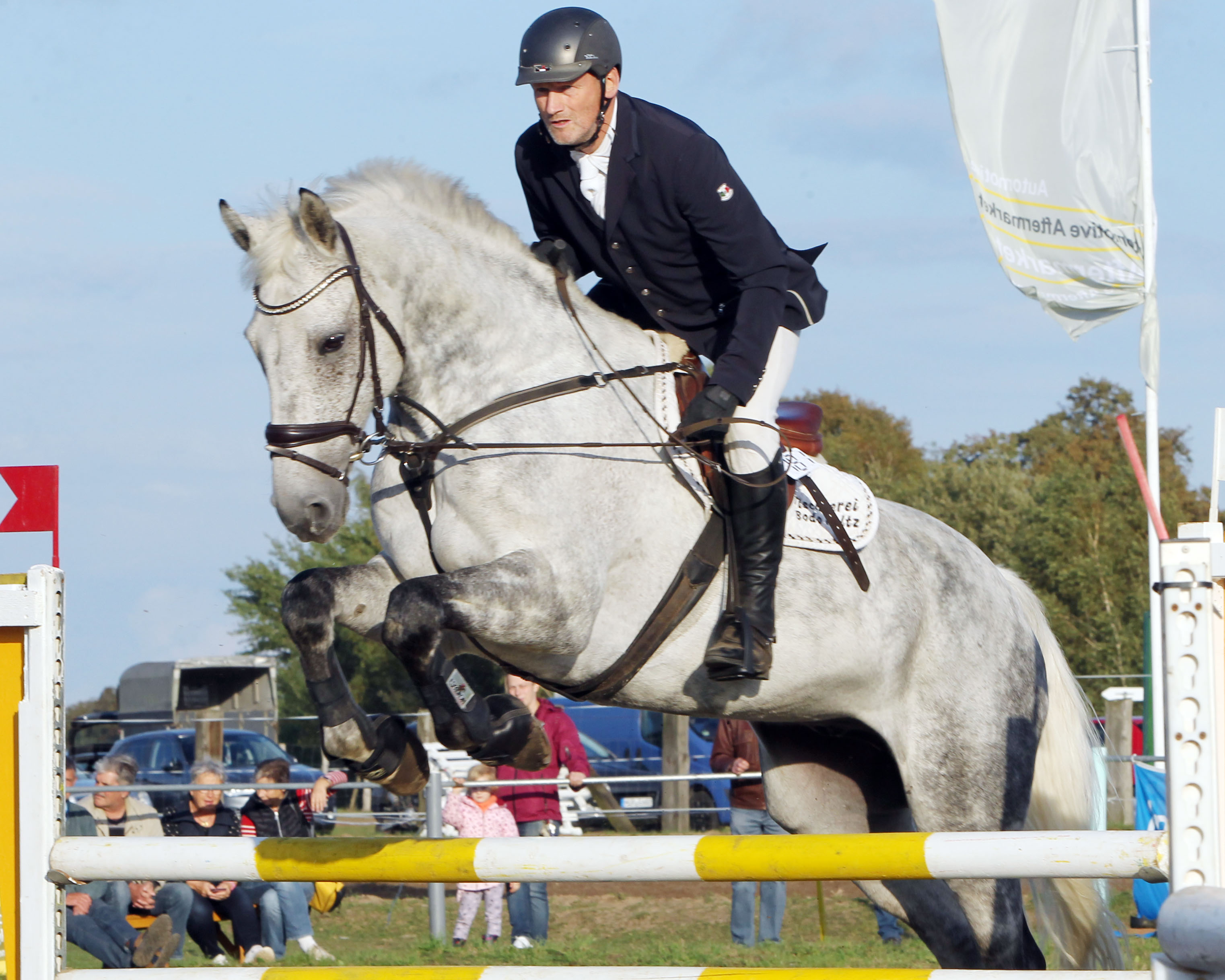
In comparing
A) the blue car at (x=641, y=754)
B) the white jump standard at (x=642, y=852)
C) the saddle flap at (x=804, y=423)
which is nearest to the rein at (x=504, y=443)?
the white jump standard at (x=642, y=852)

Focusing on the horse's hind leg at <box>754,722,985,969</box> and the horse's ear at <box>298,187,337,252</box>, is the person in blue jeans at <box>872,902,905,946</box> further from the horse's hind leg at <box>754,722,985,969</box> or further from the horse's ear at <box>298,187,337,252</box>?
the horse's ear at <box>298,187,337,252</box>

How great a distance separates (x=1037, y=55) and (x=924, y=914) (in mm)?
5536

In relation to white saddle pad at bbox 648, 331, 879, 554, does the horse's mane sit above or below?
above

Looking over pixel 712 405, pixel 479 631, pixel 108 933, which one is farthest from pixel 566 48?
pixel 108 933

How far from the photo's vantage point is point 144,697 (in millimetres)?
25047

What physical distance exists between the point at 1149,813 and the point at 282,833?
4.94 metres

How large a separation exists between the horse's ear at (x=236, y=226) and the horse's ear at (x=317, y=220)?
15 centimetres

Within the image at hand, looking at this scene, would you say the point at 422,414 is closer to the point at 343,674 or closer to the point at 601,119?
the point at 343,674

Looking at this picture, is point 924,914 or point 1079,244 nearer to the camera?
point 924,914

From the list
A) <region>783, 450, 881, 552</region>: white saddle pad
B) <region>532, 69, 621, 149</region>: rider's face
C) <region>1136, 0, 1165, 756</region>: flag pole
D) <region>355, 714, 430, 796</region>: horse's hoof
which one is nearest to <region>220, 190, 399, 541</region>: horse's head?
<region>355, 714, 430, 796</region>: horse's hoof

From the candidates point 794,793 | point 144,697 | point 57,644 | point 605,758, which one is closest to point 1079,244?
point 794,793

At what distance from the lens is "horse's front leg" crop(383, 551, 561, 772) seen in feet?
9.97

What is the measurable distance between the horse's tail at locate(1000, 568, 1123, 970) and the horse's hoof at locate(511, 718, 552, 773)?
1.76 m

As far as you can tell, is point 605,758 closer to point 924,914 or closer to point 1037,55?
point 1037,55
